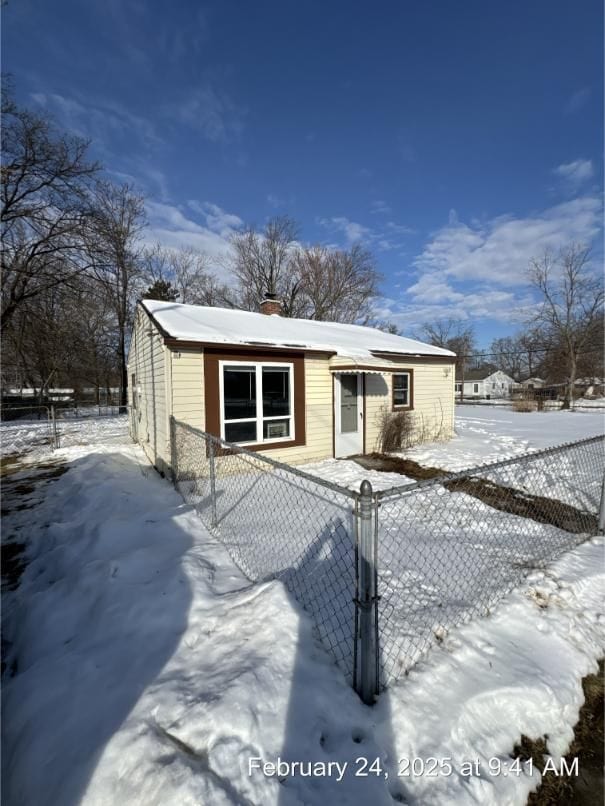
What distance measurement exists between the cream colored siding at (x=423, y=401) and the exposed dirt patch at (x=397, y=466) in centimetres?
62

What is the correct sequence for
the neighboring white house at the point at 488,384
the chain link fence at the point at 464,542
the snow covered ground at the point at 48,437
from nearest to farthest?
the chain link fence at the point at 464,542, the snow covered ground at the point at 48,437, the neighboring white house at the point at 488,384

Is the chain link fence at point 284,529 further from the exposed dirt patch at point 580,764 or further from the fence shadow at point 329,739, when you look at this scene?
the exposed dirt patch at point 580,764

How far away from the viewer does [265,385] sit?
7242mm

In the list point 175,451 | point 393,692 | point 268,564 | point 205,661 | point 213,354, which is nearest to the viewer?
point 393,692

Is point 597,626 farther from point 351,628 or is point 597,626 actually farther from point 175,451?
point 175,451

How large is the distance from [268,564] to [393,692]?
1.59 m

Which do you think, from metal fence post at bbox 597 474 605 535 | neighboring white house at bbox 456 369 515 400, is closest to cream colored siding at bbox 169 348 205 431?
metal fence post at bbox 597 474 605 535

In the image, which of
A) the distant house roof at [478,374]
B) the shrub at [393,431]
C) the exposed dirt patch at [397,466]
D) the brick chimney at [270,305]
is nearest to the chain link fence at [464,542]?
the exposed dirt patch at [397,466]

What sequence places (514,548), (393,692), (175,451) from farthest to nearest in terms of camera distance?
(175,451), (514,548), (393,692)

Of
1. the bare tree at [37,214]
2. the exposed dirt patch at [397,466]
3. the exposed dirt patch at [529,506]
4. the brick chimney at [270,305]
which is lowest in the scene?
the exposed dirt patch at [529,506]

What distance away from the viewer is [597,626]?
8.71ft

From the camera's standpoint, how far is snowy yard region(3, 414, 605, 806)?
58.9 inches

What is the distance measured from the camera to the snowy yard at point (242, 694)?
1.50 metres

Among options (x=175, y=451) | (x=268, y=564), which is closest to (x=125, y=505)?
(x=175, y=451)
